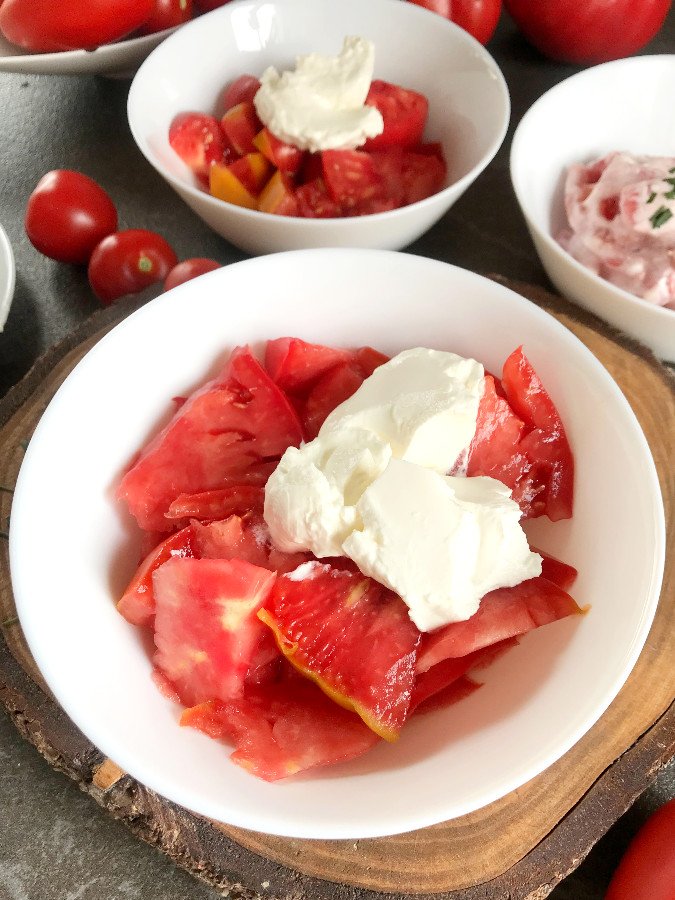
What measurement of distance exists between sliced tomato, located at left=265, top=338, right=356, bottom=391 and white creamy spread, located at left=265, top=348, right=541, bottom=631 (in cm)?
13

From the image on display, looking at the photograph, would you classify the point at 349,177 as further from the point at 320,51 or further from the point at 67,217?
the point at 67,217

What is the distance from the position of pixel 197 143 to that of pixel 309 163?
228 mm

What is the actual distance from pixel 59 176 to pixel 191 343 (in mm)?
685

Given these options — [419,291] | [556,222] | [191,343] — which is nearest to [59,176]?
[191,343]

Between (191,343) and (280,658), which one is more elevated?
(191,343)

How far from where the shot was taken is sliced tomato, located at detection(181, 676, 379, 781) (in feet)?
2.70

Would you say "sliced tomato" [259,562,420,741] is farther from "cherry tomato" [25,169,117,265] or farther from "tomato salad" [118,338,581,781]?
"cherry tomato" [25,169,117,265]

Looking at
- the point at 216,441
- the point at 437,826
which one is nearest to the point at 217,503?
the point at 216,441

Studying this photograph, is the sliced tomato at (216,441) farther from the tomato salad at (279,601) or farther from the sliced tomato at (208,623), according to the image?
the sliced tomato at (208,623)

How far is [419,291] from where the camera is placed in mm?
1095

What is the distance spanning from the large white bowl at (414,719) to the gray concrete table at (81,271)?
35cm

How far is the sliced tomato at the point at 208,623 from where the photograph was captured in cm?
85

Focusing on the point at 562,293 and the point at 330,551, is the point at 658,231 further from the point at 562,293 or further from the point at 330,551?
the point at 330,551

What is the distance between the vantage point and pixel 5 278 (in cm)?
138
